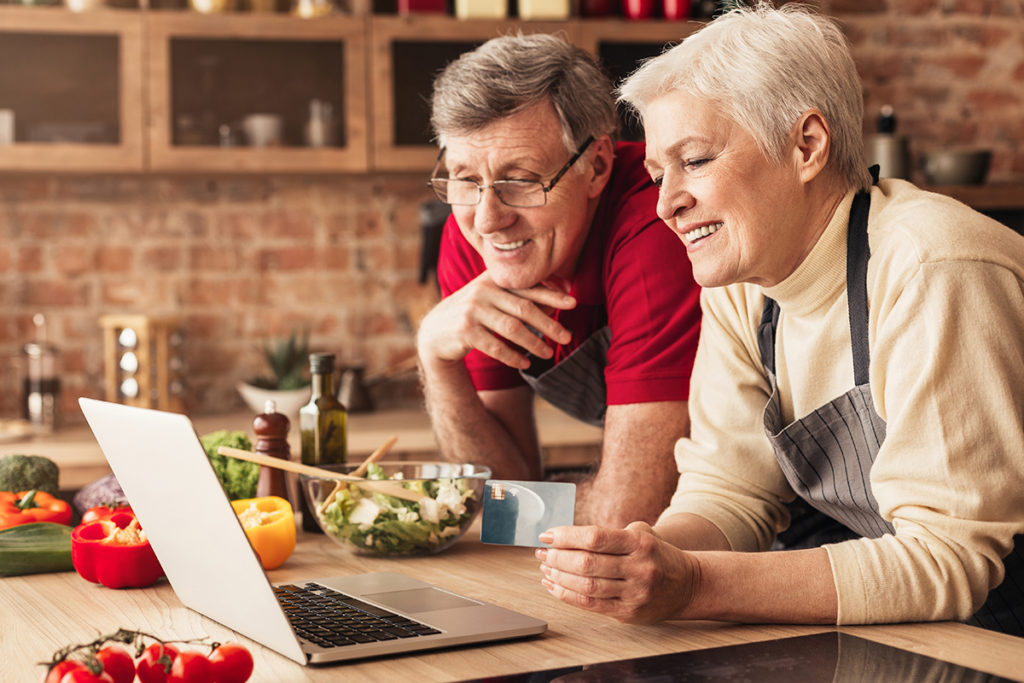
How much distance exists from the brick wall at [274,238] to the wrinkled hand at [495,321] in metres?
1.98

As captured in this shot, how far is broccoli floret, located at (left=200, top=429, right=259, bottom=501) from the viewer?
1616 mm

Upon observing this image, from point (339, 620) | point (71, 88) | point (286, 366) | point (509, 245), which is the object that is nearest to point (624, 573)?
point (339, 620)

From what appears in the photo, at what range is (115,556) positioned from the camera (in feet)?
4.37

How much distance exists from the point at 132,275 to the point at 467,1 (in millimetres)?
1433

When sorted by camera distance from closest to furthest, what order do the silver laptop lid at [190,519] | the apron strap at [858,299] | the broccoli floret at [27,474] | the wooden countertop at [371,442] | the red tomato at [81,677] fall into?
the red tomato at [81,677] < the silver laptop lid at [190,519] < the apron strap at [858,299] < the broccoli floret at [27,474] < the wooden countertop at [371,442]

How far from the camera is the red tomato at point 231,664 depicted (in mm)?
882

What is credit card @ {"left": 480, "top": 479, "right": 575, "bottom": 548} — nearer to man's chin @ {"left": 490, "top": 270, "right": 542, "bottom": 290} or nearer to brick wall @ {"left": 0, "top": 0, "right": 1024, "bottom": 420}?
man's chin @ {"left": 490, "top": 270, "right": 542, "bottom": 290}

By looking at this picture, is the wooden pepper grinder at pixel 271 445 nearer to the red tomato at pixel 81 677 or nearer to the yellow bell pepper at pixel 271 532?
the yellow bell pepper at pixel 271 532

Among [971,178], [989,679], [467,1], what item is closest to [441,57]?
[467,1]

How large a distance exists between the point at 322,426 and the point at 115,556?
1.40ft

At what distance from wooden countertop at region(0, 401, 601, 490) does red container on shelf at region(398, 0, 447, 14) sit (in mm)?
1301

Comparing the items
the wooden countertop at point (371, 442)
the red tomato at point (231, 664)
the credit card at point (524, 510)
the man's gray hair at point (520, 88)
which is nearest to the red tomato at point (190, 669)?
the red tomato at point (231, 664)

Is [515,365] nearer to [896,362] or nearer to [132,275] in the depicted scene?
[896,362]

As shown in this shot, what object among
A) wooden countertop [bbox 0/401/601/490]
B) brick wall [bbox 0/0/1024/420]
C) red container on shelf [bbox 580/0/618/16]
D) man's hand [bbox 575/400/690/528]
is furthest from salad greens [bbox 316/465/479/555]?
red container on shelf [bbox 580/0/618/16]
